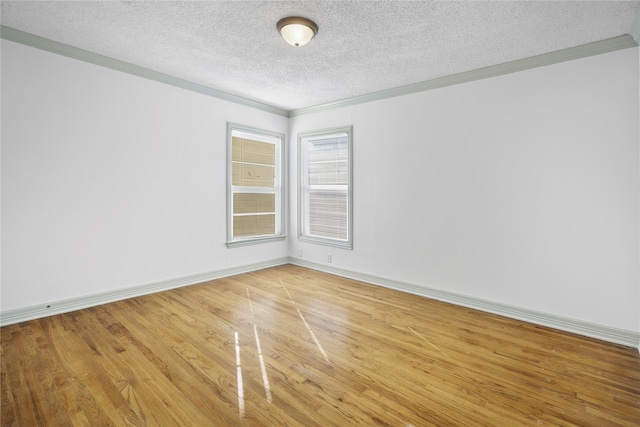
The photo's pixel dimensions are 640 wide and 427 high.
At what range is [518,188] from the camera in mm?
3246

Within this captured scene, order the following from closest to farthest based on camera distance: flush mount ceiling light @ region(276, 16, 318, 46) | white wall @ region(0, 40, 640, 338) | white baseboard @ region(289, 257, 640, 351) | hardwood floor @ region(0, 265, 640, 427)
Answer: hardwood floor @ region(0, 265, 640, 427) < flush mount ceiling light @ region(276, 16, 318, 46) < white baseboard @ region(289, 257, 640, 351) < white wall @ region(0, 40, 640, 338)

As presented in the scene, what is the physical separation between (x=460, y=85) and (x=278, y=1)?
2288 millimetres

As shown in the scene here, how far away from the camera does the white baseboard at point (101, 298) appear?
117 inches

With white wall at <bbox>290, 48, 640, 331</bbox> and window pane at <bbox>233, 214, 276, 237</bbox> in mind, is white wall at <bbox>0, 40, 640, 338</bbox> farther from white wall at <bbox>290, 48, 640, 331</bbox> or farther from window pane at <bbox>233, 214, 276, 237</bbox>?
window pane at <bbox>233, 214, 276, 237</bbox>

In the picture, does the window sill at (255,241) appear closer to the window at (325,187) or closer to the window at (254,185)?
the window at (254,185)

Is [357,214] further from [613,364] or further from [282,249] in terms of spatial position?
[613,364]

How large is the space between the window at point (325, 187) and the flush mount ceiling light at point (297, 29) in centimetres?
203

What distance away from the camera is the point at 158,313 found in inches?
128

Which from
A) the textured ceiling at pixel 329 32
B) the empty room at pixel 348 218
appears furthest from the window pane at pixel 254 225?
the textured ceiling at pixel 329 32

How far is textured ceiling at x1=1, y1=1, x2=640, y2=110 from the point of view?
7.96ft

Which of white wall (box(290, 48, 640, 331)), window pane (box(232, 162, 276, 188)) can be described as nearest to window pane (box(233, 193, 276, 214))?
window pane (box(232, 162, 276, 188))

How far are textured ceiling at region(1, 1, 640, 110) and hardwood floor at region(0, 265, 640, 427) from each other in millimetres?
2638

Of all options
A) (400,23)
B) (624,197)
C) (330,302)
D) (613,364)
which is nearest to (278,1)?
(400,23)

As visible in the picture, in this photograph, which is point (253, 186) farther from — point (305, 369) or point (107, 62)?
point (305, 369)
